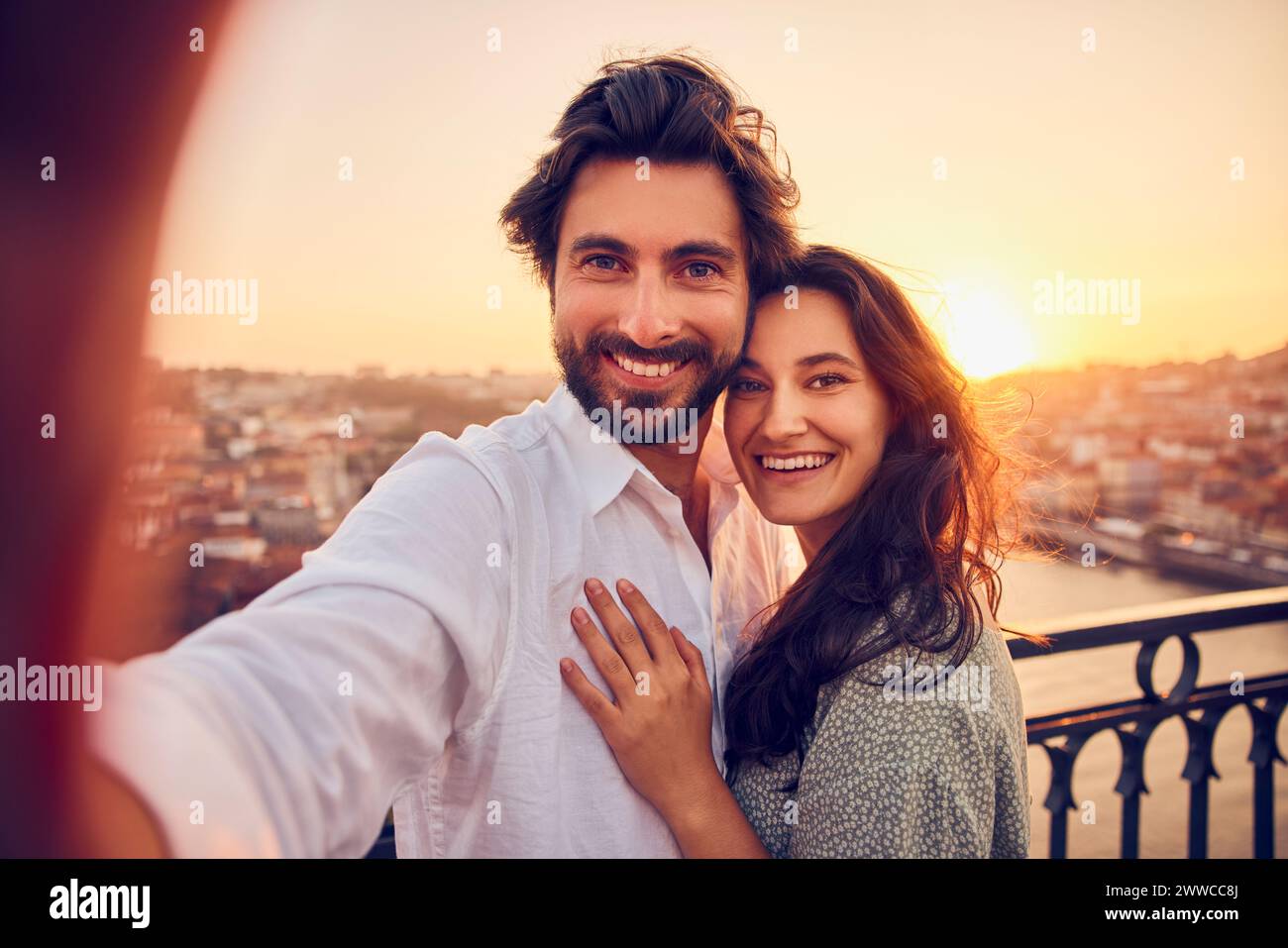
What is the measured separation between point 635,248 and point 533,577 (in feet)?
2.14

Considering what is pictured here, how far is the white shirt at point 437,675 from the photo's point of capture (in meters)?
0.82

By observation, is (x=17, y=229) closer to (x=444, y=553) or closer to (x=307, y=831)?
(x=444, y=553)

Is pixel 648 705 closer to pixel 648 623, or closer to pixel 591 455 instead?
pixel 648 623

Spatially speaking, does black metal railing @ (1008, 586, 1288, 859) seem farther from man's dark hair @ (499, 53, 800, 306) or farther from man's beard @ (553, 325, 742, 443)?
man's dark hair @ (499, 53, 800, 306)

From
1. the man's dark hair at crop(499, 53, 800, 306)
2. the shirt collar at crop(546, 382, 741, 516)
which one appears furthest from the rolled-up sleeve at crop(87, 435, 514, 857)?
→ the man's dark hair at crop(499, 53, 800, 306)

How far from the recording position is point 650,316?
1.44 meters

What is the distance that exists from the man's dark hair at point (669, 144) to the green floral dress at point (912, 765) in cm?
84

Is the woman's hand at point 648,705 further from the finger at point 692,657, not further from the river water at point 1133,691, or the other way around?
the river water at point 1133,691

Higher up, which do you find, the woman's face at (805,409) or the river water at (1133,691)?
the woman's face at (805,409)

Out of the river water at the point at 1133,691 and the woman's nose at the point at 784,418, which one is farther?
the river water at the point at 1133,691

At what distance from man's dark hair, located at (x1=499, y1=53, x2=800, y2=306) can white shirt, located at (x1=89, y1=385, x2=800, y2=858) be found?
456 millimetres

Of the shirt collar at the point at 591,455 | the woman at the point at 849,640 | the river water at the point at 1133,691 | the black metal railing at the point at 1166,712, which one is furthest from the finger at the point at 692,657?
the river water at the point at 1133,691

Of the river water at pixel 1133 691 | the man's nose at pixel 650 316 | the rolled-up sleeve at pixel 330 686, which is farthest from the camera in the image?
the river water at pixel 1133 691

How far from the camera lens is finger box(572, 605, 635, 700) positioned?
127 cm
